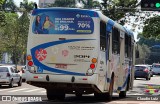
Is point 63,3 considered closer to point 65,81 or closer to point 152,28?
point 152,28

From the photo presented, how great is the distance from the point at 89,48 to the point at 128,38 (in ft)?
21.8

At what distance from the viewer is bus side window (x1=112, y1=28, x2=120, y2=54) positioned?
18.7 m

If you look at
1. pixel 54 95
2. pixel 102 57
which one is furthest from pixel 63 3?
pixel 102 57

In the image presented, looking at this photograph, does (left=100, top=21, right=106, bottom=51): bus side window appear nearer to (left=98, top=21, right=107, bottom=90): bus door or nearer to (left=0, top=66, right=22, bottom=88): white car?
(left=98, top=21, right=107, bottom=90): bus door

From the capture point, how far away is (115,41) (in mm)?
19062

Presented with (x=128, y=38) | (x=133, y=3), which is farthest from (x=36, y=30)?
(x=133, y=3)

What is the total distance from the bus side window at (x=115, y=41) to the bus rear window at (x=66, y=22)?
2768 millimetres

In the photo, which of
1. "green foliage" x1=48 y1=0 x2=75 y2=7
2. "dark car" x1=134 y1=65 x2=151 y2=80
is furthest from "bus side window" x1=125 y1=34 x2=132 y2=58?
"green foliage" x1=48 y1=0 x2=75 y2=7

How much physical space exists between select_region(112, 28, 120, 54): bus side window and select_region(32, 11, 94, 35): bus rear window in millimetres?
2768

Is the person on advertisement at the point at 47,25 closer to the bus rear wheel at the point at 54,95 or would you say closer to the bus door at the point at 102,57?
the bus door at the point at 102,57

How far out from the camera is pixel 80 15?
634 inches

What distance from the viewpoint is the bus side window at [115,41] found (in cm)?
1869

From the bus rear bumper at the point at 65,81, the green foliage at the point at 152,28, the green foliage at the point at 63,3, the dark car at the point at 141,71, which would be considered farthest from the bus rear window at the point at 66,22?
the green foliage at the point at 63,3

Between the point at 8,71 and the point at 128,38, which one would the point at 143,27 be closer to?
the point at 8,71
